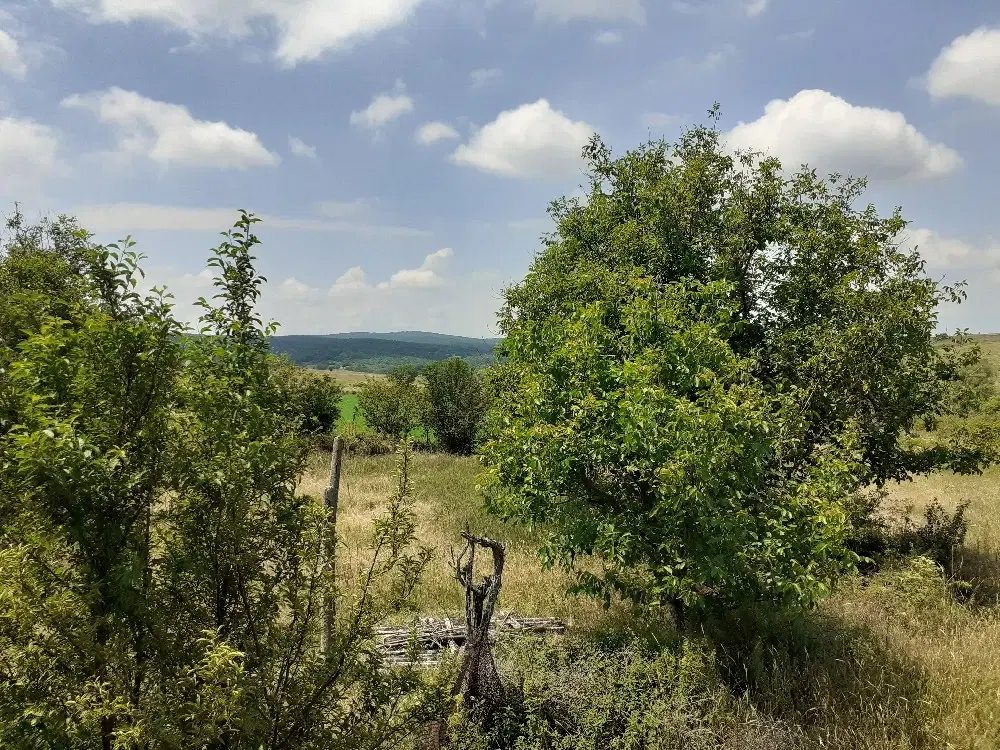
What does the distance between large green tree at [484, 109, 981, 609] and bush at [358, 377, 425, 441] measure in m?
21.6

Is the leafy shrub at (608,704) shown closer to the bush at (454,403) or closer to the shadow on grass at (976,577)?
the shadow on grass at (976,577)

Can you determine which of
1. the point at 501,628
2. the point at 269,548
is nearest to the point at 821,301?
the point at 501,628

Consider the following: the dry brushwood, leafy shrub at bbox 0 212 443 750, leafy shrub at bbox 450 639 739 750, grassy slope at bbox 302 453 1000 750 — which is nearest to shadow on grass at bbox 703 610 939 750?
grassy slope at bbox 302 453 1000 750

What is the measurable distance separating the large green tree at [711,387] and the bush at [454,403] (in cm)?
2087

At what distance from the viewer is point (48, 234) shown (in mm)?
35281

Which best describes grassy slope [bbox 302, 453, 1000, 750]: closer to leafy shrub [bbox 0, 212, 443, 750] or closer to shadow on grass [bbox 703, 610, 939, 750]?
shadow on grass [bbox 703, 610, 939, 750]

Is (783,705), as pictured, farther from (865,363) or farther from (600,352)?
(865,363)

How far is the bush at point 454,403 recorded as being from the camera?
112 ft

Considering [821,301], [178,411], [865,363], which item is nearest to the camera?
[178,411]

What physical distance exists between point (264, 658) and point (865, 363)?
10.2 meters

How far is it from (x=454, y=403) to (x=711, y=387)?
2814cm

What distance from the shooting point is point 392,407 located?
34156mm

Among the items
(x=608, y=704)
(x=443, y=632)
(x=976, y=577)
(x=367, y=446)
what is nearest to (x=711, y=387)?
(x=608, y=704)

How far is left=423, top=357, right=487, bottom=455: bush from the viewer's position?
34.0 meters
